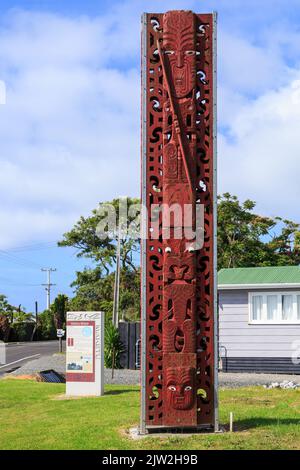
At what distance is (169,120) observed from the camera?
1026cm

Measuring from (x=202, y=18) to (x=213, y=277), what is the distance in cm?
389

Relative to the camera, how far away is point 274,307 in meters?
23.9

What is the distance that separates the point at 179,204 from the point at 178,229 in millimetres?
358

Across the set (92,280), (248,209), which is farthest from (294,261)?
(92,280)

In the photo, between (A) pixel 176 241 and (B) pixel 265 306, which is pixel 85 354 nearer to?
(A) pixel 176 241

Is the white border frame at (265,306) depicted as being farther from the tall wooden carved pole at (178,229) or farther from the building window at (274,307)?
the tall wooden carved pole at (178,229)

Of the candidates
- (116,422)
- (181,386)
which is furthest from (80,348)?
(181,386)

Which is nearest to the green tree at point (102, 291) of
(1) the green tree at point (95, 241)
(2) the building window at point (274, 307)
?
(1) the green tree at point (95, 241)

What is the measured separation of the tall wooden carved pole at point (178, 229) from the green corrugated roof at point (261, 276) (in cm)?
1397

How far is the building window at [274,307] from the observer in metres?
23.6

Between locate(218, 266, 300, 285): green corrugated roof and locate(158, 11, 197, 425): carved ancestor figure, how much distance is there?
1418cm
